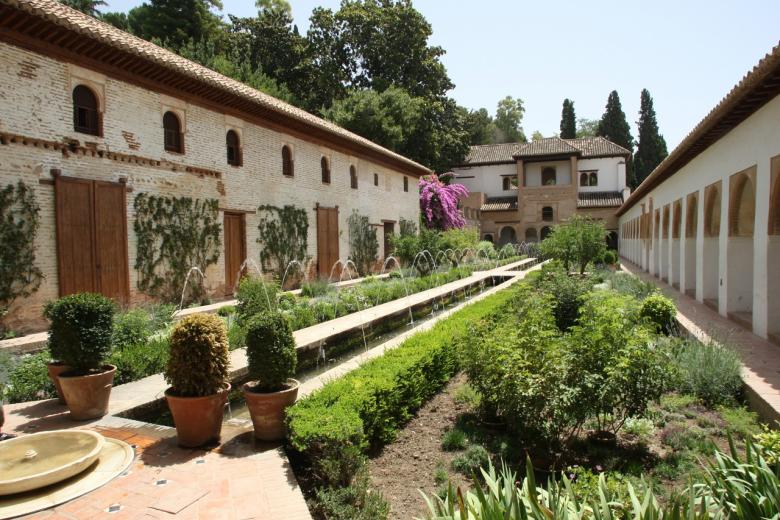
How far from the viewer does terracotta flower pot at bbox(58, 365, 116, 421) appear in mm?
4832

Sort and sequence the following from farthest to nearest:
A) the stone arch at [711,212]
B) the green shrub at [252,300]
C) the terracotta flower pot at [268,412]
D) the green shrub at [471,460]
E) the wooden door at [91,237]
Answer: the stone arch at [711,212] < the wooden door at [91,237] < the green shrub at [252,300] < the terracotta flower pot at [268,412] < the green shrub at [471,460]

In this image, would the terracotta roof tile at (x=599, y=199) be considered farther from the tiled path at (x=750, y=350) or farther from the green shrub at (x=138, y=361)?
the green shrub at (x=138, y=361)

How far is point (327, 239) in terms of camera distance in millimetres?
18016

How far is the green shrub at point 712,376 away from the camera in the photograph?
5.70 m

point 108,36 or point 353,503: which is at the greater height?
point 108,36

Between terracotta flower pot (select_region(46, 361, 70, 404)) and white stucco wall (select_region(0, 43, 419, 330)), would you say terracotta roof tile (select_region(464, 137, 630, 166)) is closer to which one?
white stucco wall (select_region(0, 43, 419, 330))

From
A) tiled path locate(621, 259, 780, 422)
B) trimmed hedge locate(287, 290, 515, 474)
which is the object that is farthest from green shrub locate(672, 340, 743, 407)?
trimmed hedge locate(287, 290, 515, 474)

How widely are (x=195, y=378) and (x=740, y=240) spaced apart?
964 centimetres

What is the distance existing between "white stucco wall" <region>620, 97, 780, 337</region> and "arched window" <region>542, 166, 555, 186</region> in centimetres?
2670

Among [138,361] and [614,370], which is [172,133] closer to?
[138,361]

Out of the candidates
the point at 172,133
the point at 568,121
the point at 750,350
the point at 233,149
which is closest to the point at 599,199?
the point at 568,121

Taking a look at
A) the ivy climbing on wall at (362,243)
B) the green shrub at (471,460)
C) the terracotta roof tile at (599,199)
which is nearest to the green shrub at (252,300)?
the green shrub at (471,460)

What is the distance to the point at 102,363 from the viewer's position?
5.14m

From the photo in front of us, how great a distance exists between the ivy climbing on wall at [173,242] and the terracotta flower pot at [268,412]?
25.4 ft
